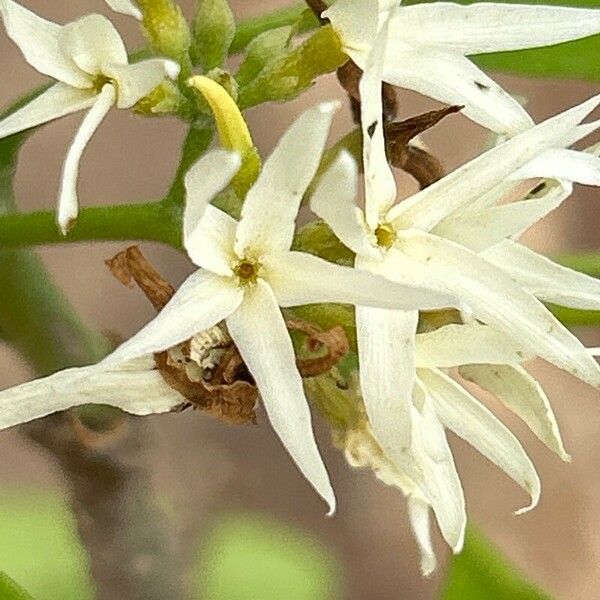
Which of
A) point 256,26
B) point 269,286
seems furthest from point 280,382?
point 256,26

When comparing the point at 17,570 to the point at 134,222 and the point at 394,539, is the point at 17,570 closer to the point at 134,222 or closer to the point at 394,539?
the point at 394,539

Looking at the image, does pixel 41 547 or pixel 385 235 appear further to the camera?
pixel 41 547

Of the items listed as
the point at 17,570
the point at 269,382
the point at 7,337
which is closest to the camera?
the point at 269,382

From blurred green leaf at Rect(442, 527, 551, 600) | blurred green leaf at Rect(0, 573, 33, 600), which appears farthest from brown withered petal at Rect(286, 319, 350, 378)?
blurred green leaf at Rect(442, 527, 551, 600)

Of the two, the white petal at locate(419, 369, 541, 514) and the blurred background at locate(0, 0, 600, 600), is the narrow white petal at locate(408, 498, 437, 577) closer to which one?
the white petal at locate(419, 369, 541, 514)

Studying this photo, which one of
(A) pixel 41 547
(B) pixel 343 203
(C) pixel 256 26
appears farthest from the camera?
(A) pixel 41 547

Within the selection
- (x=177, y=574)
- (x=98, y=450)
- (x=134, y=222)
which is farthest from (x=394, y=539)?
(x=134, y=222)

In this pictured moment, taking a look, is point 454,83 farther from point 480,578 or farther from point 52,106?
point 480,578
